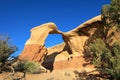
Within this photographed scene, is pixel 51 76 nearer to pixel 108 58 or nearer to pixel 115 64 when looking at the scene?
pixel 108 58

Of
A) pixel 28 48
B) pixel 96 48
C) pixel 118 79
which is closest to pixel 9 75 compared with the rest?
pixel 28 48

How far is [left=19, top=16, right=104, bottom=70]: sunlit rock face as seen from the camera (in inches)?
1237

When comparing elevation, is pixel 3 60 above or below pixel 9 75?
above

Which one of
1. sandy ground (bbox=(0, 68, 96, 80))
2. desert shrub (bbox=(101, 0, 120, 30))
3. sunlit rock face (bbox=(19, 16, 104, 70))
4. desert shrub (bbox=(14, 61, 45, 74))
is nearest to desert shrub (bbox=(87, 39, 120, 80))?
desert shrub (bbox=(101, 0, 120, 30))

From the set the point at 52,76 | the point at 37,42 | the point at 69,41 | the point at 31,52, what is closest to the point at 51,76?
the point at 52,76

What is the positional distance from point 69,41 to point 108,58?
11585mm

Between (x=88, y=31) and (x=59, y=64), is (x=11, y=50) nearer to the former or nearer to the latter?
(x=59, y=64)

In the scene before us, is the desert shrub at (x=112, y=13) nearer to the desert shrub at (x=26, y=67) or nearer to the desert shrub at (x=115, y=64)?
the desert shrub at (x=115, y=64)

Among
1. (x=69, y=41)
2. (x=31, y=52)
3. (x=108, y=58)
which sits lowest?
(x=108, y=58)

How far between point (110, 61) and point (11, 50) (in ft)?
41.7

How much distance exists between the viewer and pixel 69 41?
35.7m

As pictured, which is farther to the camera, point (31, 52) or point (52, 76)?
point (31, 52)

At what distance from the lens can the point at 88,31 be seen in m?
32.4

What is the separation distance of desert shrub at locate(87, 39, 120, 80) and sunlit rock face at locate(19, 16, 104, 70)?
5275 mm
